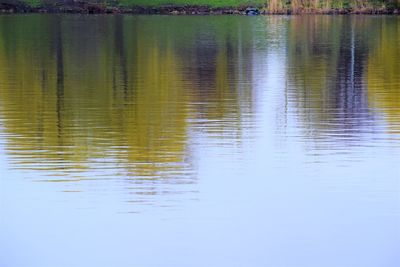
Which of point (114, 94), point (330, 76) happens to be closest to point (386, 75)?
point (330, 76)

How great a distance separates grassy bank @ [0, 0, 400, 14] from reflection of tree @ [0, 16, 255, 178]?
52.5 feet

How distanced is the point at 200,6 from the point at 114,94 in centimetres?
3746

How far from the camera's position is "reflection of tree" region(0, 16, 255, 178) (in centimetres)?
1537

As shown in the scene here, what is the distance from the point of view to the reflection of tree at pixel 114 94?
15367mm

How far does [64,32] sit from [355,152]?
2804cm

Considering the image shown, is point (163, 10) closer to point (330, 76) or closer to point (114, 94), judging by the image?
point (330, 76)

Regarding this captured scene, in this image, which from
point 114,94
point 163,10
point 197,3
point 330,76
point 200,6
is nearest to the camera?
point 114,94

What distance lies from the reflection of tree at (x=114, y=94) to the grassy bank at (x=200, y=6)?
16.0m

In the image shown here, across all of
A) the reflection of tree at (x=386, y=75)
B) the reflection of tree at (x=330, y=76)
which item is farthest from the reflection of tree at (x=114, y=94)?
the reflection of tree at (x=386, y=75)

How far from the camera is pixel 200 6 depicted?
5897 cm

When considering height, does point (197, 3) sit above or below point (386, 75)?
above

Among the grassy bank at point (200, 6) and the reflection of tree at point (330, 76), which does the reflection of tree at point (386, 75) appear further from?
the grassy bank at point (200, 6)

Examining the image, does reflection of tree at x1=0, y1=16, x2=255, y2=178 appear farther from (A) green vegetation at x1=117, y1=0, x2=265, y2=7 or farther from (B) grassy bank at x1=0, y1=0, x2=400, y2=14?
(A) green vegetation at x1=117, y1=0, x2=265, y2=7

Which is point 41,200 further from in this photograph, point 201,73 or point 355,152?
point 201,73
